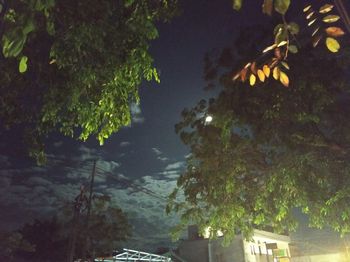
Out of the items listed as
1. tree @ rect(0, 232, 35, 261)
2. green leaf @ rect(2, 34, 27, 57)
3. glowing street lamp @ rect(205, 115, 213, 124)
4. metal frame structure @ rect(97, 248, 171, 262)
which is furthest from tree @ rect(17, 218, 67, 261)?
green leaf @ rect(2, 34, 27, 57)

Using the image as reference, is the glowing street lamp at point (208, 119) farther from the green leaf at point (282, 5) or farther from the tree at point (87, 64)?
the green leaf at point (282, 5)

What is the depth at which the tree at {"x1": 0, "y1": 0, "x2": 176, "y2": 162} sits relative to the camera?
530 cm

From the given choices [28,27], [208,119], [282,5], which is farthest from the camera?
[208,119]

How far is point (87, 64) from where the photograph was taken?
577 cm

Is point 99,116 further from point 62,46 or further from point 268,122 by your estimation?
point 268,122

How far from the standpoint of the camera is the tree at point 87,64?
5297mm

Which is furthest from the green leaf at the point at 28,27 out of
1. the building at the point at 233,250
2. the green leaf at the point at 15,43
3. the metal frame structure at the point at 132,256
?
the building at the point at 233,250

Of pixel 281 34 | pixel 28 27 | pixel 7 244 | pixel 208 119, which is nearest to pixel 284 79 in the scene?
pixel 281 34

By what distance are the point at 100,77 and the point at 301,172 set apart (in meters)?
7.63

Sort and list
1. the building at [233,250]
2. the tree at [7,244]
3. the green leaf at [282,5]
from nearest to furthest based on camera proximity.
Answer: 1. the green leaf at [282,5]
2. the tree at [7,244]
3. the building at [233,250]

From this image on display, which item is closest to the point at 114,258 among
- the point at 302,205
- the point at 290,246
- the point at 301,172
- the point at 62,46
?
the point at 302,205

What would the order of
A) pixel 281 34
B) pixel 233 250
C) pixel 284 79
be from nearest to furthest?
pixel 281 34
pixel 284 79
pixel 233 250

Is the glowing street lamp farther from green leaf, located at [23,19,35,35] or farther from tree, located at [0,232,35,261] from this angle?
tree, located at [0,232,35,261]

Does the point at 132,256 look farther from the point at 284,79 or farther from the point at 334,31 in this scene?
the point at 334,31
